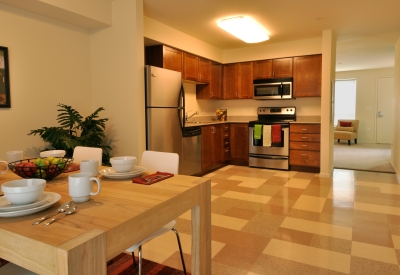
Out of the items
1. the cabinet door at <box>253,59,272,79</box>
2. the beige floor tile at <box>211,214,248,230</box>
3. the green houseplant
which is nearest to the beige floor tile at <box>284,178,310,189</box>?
the beige floor tile at <box>211,214,248,230</box>

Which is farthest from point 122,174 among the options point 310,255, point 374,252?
point 374,252

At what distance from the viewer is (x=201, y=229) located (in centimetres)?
148

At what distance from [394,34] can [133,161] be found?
5386 mm

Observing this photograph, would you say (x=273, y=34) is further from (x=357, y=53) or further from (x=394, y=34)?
(x=357, y=53)

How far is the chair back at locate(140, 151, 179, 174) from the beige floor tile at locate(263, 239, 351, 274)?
106 cm

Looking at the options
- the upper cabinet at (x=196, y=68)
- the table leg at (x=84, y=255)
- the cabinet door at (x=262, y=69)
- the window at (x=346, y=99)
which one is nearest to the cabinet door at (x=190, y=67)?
the upper cabinet at (x=196, y=68)

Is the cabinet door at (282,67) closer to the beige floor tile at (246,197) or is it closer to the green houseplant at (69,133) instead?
the beige floor tile at (246,197)

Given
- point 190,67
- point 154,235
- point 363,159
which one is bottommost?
point 363,159

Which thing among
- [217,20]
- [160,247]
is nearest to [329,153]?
[217,20]

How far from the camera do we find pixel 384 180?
183 inches

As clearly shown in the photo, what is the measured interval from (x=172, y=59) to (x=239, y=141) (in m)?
2.19

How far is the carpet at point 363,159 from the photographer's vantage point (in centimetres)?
565

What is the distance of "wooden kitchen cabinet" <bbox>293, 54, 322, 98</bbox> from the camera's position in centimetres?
528

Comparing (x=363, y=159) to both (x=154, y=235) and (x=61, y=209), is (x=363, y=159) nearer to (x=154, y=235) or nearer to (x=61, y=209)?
(x=154, y=235)
